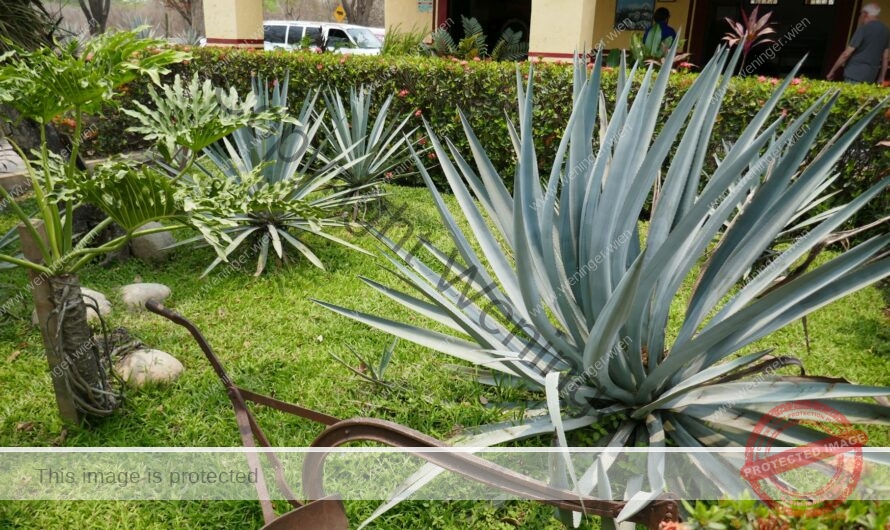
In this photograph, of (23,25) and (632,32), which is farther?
(632,32)

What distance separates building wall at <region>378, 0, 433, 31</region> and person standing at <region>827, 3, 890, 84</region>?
7.74 metres

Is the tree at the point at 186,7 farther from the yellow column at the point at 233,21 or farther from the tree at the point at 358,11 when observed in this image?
the yellow column at the point at 233,21

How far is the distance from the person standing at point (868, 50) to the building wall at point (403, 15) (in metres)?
7.74

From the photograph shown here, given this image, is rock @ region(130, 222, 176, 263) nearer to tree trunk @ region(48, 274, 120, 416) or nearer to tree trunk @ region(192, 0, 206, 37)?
tree trunk @ region(48, 274, 120, 416)

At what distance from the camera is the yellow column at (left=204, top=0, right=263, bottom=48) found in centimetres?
1036

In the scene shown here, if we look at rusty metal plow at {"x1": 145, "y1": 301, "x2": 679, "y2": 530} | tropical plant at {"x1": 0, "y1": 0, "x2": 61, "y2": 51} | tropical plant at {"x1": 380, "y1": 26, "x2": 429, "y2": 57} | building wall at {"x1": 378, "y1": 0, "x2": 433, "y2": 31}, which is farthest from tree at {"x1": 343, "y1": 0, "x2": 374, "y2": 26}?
rusty metal plow at {"x1": 145, "y1": 301, "x2": 679, "y2": 530}

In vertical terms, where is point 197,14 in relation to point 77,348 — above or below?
above

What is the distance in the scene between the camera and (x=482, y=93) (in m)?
6.28

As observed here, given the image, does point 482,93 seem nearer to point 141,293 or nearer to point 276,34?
point 141,293

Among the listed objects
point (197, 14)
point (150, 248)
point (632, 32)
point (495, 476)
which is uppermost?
point (197, 14)

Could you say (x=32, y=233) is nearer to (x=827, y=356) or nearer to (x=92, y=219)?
(x=92, y=219)

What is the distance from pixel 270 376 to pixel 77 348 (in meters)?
0.82

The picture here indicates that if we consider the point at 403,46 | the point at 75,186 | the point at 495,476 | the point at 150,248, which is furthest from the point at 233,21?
the point at 495,476

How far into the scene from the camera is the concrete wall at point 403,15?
1270cm
